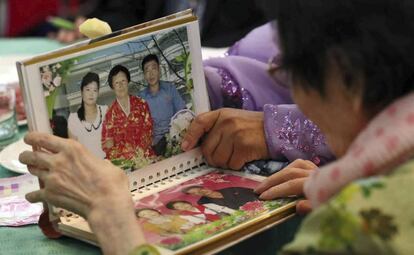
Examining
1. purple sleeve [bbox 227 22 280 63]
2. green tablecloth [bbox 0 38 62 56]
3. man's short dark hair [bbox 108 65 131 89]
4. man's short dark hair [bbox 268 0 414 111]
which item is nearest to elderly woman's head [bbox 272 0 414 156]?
man's short dark hair [bbox 268 0 414 111]

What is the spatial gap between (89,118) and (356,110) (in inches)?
16.4

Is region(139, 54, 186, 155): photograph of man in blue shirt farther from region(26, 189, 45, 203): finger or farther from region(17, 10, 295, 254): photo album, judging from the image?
region(26, 189, 45, 203): finger

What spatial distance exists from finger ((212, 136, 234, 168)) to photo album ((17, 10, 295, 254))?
0.02 metres

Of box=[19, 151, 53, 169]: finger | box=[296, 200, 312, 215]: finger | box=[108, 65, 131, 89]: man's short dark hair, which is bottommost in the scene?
box=[296, 200, 312, 215]: finger

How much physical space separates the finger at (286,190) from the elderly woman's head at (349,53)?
0.78 feet

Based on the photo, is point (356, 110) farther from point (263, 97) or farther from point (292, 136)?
point (263, 97)

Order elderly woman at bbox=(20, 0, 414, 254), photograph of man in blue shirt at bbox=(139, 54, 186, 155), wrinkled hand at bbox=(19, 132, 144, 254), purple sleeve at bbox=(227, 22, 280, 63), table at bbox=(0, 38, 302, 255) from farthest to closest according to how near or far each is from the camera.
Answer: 1. purple sleeve at bbox=(227, 22, 280, 63)
2. photograph of man in blue shirt at bbox=(139, 54, 186, 155)
3. table at bbox=(0, 38, 302, 255)
4. wrinkled hand at bbox=(19, 132, 144, 254)
5. elderly woman at bbox=(20, 0, 414, 254)

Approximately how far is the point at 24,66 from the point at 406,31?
19.5 inches

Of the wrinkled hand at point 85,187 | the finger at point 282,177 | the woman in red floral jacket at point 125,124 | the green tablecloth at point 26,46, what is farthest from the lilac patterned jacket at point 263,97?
the green tablecloth at point 26,46

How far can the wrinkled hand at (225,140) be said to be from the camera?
47.4 inches

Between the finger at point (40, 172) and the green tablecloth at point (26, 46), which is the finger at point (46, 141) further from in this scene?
the green tablecloth at point (26, 46)

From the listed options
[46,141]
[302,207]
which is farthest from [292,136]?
[46,141]

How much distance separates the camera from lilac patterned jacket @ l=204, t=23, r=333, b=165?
3.97 feet

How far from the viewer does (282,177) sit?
1.08 meters
